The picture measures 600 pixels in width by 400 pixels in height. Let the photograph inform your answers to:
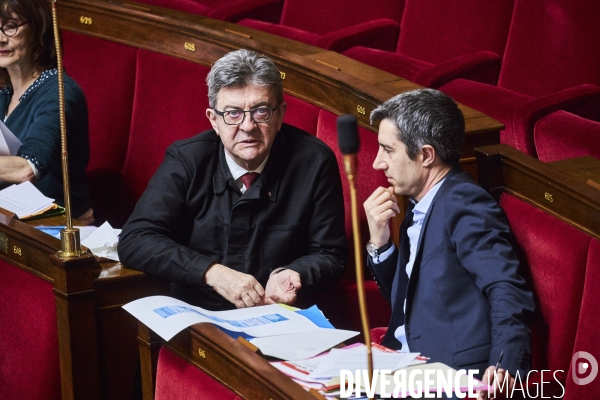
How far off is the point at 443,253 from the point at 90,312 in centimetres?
32

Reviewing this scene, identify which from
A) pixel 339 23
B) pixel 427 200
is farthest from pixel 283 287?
pixel 339 23

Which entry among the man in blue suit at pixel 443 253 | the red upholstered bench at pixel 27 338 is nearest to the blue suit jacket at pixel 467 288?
the man in blue suit at pixel 443 253

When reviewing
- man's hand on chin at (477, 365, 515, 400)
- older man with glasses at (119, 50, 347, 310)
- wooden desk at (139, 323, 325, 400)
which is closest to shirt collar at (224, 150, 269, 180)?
older man with glasses at (119, 50, 347, 310)

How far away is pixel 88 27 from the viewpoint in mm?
1298

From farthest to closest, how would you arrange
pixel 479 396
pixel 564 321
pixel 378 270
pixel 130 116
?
pixel 130 116, pixel 378 270, pixel 564 321, pixel 479 396

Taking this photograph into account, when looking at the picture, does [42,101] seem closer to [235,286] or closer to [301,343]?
[235,286]

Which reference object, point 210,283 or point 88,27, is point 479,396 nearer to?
point 210,283

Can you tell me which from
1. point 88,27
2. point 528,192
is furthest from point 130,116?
point 528,192

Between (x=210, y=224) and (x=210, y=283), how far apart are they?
0.23 ft

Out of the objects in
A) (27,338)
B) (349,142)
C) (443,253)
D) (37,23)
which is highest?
(37,23)

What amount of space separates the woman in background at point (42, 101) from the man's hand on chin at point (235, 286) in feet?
1.05

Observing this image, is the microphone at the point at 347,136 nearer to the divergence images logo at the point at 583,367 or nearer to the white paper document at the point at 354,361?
the white paper document at the point at 354,361

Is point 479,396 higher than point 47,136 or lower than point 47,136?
lower

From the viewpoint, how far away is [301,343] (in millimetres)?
615
